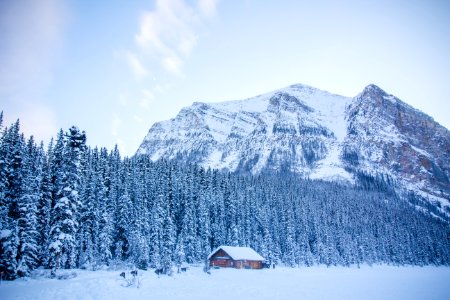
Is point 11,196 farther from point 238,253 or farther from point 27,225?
point 238,253

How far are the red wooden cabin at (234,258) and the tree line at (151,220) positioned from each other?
13.2 ft

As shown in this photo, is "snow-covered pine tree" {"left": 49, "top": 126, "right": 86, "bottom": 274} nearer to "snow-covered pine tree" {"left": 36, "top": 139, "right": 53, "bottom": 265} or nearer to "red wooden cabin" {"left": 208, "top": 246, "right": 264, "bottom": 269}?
"snow-covered pine tree" {"left": 36, "top": 139, "right": 53, "bottom": 265}

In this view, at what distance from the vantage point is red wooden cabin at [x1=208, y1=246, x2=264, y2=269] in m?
74.9

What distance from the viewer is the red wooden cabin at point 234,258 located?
7488 centimetres

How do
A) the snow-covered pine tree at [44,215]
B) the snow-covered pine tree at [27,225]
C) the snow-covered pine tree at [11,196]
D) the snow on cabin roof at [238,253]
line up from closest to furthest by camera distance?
the snow-covered pine tree at [11,196], the snow-covered pine tree at [27,225], the snow-covered pine tree at [44,215], the snow on cabin roof at [238,253]

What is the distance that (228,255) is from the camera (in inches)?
2955

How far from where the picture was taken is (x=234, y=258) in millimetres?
73812

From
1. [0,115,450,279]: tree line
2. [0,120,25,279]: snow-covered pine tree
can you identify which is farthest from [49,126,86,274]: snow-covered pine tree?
[0,120,25,279]: snow-covered pine tree

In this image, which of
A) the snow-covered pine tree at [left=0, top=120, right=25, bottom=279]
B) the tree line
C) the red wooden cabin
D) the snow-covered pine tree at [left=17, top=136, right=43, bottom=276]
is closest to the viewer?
the snow-covered pine tree at [left=0, top=120, right=25, bottom=279]

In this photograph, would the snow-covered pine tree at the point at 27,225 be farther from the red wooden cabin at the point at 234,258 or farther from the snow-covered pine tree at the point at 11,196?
the red wooden cabin at the point at 234,258

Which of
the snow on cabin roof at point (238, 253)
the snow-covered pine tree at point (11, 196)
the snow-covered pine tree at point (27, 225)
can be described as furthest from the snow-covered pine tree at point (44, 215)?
the snow on cabin roof at point (238, 253)

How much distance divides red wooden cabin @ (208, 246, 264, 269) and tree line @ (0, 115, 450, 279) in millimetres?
4030

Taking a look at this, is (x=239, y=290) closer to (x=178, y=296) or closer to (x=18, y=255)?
(x=178, y=296)

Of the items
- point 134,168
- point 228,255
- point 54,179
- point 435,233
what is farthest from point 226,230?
point 435,233
